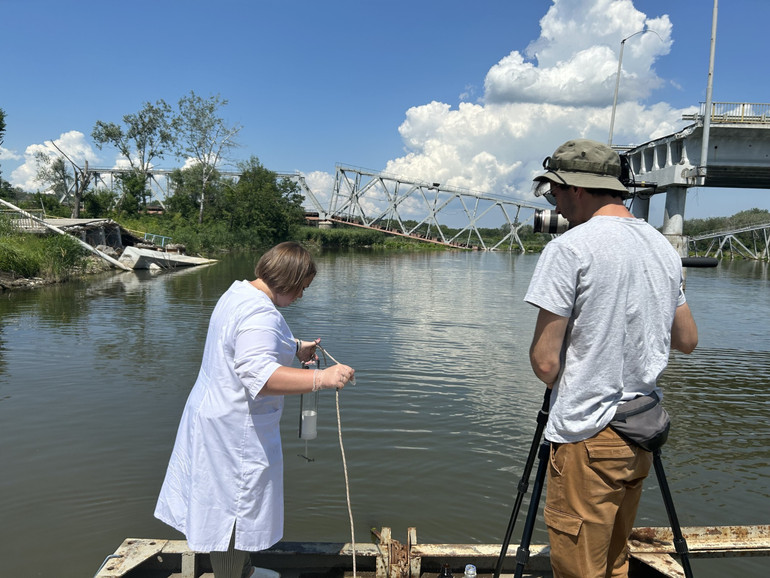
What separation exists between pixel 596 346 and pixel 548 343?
0.60 feet

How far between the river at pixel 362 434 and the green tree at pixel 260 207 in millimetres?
50807

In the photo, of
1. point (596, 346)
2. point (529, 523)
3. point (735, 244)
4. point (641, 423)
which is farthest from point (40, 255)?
point (735, 244)

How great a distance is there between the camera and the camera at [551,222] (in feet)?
8.59

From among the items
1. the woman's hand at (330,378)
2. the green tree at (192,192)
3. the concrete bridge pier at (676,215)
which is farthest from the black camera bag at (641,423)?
the green tree at (192,192)

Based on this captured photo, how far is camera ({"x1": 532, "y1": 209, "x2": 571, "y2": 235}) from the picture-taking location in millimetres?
2619

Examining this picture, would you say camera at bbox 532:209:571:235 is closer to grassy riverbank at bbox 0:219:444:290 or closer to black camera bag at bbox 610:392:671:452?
black camera bag at bbox 610:392:671:452

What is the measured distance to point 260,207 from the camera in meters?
66.0

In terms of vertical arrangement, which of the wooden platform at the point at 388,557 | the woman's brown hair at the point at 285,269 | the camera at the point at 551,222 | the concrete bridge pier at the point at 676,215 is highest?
the concrete bridge pier at the point at 676,215

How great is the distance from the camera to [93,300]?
57.7 feet

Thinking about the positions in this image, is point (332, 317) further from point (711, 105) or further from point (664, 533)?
point (711, 105)

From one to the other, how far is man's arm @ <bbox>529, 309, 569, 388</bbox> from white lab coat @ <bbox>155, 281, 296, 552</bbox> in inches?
44.8

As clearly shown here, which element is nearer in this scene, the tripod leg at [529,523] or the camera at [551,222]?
the tripod leg at [529,523]

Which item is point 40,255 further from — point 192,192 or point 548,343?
point 192,192

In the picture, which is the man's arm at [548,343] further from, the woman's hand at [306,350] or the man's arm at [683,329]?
the woman's hand at [306,350]
